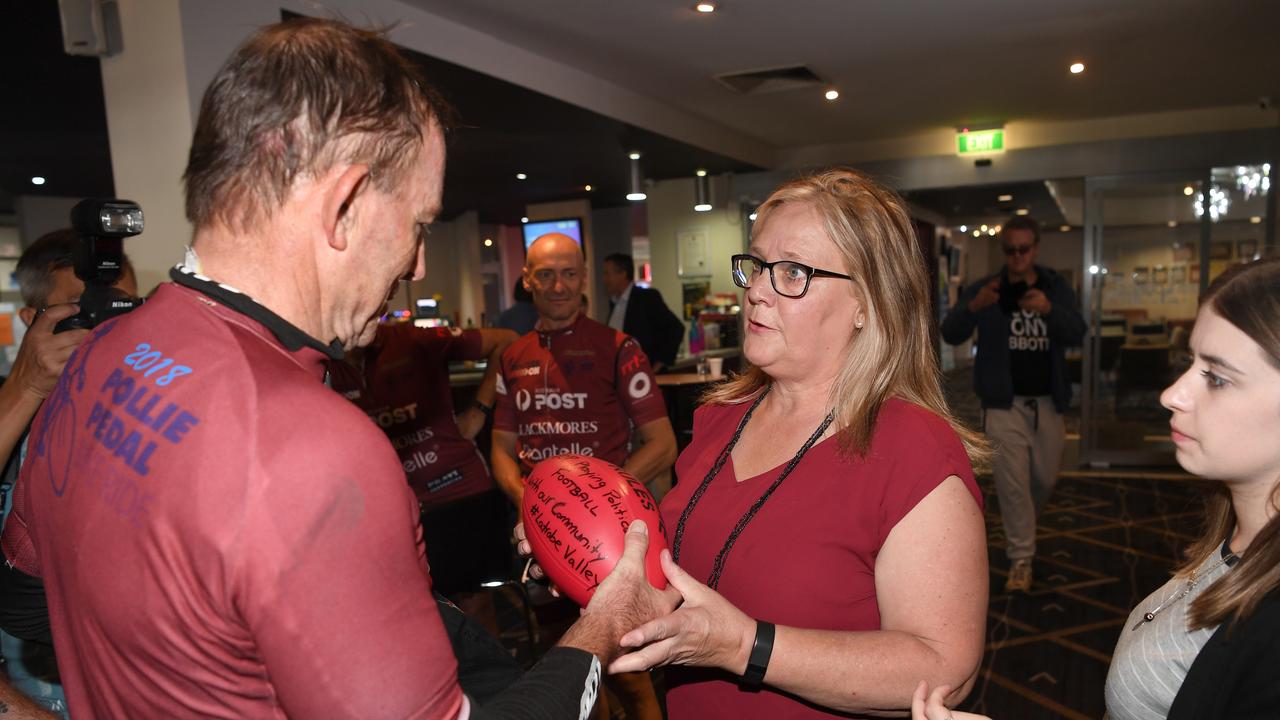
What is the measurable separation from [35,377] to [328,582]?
1.52m

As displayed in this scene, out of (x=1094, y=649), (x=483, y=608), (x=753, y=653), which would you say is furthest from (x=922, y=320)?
(x=1094, y=649)

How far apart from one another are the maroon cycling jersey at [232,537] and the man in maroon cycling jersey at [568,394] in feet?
7.75

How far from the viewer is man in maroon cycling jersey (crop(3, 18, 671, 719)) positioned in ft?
2.35

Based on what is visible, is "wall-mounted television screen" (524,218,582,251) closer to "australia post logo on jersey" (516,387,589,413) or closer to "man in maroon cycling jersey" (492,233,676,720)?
"man in maroon cycling jersey" (492,233,676,720)

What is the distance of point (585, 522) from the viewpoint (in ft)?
4.73

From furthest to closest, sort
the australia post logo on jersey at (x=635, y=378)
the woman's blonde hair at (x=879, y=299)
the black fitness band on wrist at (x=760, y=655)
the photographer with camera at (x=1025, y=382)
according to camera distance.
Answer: the photographer with camera at (x=1025, y=382)
the australia post logo on jersey at (x=635, y=378)
the woman's blonde hair at (x=879, y=299)
the black fitness band on wrist at (x=760, y=655)

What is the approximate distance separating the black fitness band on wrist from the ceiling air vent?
5454 mm

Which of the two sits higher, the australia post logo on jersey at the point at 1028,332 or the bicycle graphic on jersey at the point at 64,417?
the bicycle graphic on jersey at the point at 64,417

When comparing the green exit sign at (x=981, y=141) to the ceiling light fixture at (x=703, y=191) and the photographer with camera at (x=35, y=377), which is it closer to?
the ceiling light fixture at (x=703, y=191)

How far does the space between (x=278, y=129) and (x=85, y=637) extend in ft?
1.91

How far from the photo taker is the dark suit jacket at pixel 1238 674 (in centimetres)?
101

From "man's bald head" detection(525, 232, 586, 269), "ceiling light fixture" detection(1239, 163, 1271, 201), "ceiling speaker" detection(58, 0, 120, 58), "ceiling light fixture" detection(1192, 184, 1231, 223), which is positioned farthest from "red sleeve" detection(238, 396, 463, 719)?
"ceiling light fixture" detection(1239, 163, 1271, 201)

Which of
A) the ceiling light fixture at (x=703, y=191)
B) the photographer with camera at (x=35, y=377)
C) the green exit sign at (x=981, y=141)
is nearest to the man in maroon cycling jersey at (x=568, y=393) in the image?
the photographer with camera at (x=35, y=377)

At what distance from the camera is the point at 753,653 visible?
126cm
